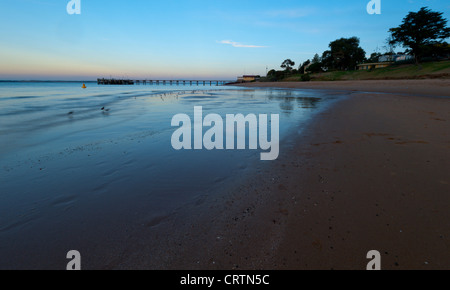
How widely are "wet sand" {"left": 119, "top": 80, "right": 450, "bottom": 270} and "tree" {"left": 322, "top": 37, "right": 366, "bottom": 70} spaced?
84.0 m

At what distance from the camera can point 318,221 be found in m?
2.60

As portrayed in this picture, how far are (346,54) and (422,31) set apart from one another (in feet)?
107

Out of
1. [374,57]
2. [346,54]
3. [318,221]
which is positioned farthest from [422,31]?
[318,221]

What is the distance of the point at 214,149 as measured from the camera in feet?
19.4

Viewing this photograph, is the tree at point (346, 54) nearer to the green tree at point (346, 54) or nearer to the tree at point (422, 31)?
the green tree at point (346, 54)

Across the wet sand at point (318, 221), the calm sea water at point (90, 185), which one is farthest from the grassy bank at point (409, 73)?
the calm sea water at point (90, 185)

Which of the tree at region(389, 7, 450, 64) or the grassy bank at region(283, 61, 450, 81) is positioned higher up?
the tree at region(389, 7, 450, 64)

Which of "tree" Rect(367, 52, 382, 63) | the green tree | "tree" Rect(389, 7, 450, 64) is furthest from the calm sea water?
"tree" Rect(367, 52, 382, 63)

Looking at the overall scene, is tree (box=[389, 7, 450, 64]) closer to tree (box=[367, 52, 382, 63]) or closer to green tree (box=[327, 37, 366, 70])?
green tree (box=[327, 37, 366, 70])

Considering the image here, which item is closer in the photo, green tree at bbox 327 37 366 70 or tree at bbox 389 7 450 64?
tree at bbox 389 7 450 64

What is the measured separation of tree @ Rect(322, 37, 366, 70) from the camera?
72.9 meters

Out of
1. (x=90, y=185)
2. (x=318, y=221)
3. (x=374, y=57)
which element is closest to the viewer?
(x=318, y=221)

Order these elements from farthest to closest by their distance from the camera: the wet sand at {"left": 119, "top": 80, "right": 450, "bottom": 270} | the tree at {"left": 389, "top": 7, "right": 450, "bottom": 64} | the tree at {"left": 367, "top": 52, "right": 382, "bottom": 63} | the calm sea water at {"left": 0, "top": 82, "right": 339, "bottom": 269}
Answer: the tree at {"left": 367, "top": 52, "right": 382, "bottom": 63}
the tree at {"left": 389, "top": 7, "right": 450, "bottom": 64}
the calm sea water at {"left": 0, "top": 82, "right": 339, "bottom": 269}
the wet sand at {"left": 119, "top": 80, "right": 450, "bottom": 270}

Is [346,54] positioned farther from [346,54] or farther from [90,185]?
[90,185]
